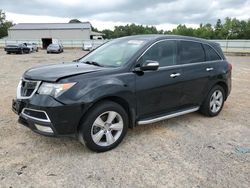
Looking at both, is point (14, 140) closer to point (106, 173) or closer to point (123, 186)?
point (106, 173)

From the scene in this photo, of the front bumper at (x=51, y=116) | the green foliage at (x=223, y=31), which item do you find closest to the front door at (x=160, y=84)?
the front bumper at (x=51, y=116)

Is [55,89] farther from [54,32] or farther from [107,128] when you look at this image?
[54,32]

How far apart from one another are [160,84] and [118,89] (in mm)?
874

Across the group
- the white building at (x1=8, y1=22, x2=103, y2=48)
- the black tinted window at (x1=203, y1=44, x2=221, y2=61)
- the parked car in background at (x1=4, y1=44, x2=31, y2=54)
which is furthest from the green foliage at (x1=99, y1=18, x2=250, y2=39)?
the black tinted window at (x1=203, y1=44, x2=221, y2=61)

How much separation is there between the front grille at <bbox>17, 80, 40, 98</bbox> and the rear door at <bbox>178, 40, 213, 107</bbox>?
256 centimetres

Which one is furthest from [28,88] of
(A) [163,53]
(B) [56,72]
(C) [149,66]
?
(A) [163,53]

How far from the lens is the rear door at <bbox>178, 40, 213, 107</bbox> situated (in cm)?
494

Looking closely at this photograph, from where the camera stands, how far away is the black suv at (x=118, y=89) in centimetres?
359

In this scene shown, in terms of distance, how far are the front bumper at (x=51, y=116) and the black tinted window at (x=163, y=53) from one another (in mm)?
1515

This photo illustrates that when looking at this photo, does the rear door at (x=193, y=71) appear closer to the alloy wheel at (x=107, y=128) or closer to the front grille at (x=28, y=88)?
the alloy wheel at (x=107, y=128)

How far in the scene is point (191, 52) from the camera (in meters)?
→ 5.20

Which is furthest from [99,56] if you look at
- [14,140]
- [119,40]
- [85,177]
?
[85,177]

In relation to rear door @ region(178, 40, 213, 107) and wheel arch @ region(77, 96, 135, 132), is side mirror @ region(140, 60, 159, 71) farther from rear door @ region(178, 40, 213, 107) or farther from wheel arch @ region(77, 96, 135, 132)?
rear door @ region(178, 40, 213, 107)

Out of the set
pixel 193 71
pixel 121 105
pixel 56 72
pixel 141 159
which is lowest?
pixel 141 159
